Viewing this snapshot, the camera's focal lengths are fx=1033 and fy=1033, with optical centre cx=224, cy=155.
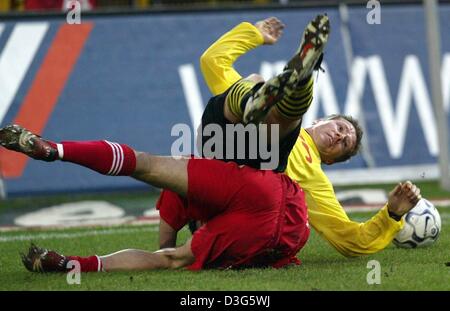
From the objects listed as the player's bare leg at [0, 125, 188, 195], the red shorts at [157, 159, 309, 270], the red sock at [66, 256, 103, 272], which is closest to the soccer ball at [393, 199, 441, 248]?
the red shorts at [157, 159, 309, 270]

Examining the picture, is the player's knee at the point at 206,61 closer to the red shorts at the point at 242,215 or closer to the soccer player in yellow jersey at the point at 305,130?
the soccer player in yellow jersey at the point at 305,130

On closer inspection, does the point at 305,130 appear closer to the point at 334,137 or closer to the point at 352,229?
the point at 334,137

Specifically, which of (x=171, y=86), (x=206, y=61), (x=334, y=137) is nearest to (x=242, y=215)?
(x=334, y=137)

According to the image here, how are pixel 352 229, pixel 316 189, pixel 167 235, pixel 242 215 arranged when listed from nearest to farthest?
pixel 242 215 < pixel 352 229 < pixel 167 235 < pixel 316 189

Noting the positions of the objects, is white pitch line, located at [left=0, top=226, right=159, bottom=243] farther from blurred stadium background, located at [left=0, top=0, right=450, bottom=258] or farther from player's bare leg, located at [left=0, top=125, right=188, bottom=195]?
player's bare leg, located at [left=0, top=125, right=188, bottom=195]

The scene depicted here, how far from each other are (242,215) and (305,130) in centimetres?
147

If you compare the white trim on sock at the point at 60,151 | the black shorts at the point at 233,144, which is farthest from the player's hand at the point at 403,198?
the white trim on sock at the point at 60,151

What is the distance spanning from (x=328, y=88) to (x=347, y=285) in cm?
602

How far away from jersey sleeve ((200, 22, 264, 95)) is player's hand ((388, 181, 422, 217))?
1.36m

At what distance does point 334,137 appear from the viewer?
705 cm

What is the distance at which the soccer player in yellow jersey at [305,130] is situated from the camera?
18.3 ft

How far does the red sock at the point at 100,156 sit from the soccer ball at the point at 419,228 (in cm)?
222
